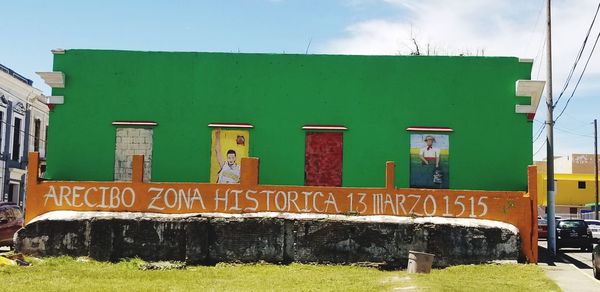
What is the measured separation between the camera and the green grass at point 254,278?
39.9 ft

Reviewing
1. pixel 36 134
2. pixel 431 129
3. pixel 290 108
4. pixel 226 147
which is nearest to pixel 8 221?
pixel 226 147

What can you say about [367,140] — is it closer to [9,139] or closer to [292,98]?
[292,98]

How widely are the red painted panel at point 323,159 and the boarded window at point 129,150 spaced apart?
4.88 metres

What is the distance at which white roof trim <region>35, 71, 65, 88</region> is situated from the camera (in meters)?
19.2

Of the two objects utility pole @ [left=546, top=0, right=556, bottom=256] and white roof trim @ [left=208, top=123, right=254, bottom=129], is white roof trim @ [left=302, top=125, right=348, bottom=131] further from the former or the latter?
utility pole @ [left=546, top=0, right=556, bottom=256]

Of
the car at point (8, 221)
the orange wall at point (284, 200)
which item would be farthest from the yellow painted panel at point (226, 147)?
the car at point (8, 221)

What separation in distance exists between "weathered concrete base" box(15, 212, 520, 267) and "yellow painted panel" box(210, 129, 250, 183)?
325cm

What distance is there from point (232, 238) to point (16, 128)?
77.0ft

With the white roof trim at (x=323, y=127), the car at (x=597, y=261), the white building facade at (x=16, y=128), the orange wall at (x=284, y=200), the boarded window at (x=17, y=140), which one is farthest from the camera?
the boarded window at (x=17, y=140)

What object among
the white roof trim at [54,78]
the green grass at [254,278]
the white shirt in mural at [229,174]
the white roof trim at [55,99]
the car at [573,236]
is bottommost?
the green grass at [254,278]

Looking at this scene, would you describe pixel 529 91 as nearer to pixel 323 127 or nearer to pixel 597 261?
pixel 597 261

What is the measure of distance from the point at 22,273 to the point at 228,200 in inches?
203

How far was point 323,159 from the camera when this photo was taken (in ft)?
62.5

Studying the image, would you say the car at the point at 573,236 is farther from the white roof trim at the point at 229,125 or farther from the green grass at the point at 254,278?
the white roof trim at the point at 229,125
